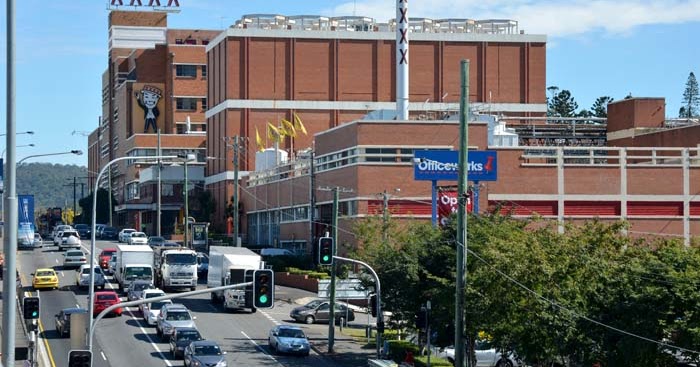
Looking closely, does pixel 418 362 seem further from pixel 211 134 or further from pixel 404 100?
pixel 211 134

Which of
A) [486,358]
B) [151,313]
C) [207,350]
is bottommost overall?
[486,358]

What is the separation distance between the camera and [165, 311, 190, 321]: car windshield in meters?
55.0

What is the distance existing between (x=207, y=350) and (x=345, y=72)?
248 feet

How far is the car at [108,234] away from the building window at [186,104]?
28.8 metres

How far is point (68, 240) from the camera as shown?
4092 inches

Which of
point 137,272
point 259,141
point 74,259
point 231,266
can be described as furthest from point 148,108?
point 231,266

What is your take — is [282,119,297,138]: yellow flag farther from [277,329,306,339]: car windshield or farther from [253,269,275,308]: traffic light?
[253,269,275,308]: traffic light

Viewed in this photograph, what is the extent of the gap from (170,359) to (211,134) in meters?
80.1

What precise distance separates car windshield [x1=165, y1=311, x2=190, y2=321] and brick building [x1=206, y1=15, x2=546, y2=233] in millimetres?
61842

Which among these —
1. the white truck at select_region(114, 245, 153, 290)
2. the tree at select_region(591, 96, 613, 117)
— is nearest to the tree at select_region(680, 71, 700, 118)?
the tree at select_region(591, 96, 613, 117)

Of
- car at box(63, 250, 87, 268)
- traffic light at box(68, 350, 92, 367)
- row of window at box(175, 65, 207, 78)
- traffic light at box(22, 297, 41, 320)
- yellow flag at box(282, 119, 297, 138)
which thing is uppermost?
row of window at box(175, 65, 207, 78)

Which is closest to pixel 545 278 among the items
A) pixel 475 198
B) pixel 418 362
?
pixel 418 362

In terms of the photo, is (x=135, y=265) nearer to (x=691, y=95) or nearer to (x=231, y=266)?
(x=231, y=266)

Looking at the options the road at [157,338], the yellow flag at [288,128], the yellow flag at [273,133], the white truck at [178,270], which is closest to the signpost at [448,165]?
the road at [157,338]
